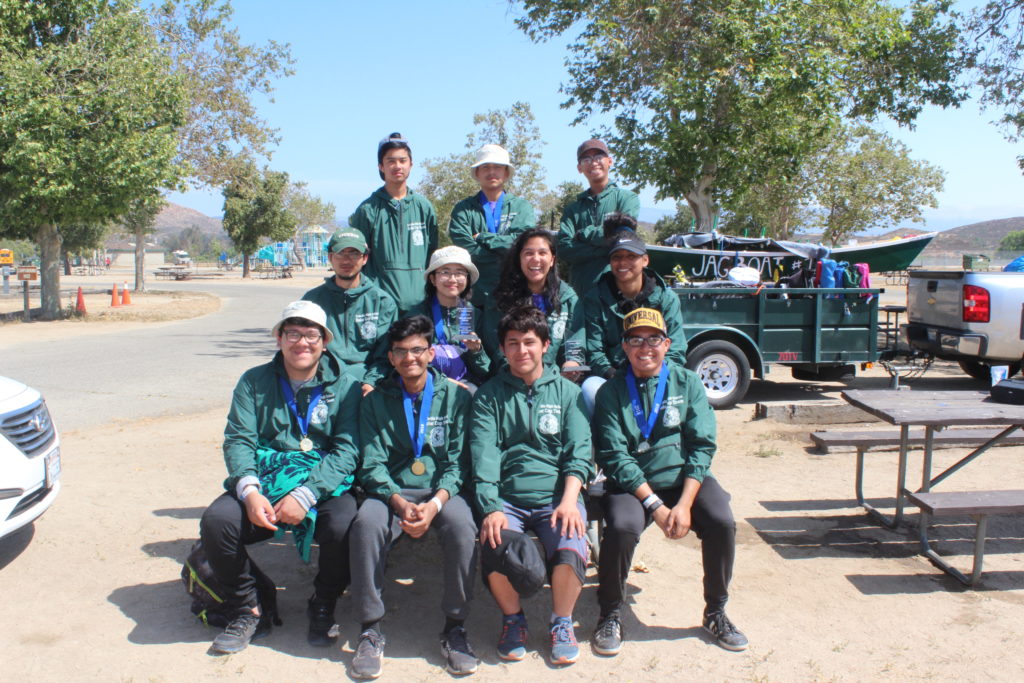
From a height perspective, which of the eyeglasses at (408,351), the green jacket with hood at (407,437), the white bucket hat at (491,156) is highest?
the white bucket hat at (491,156)

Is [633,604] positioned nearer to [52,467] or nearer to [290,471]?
[290,471]

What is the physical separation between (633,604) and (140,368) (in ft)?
33.9

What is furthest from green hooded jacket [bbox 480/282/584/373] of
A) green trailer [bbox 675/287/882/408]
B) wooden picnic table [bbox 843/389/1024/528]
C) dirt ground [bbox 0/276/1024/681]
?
green trailer [bbox 675/287/882/408]

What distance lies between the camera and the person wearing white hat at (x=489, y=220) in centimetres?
519

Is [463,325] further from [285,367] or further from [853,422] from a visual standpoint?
[853,422]

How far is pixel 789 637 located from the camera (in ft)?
12.1

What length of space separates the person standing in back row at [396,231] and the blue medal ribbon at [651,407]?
6.18 ft

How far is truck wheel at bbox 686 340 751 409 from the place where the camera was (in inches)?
348

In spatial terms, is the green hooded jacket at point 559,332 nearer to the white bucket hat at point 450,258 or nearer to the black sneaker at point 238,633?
the white bucket hat at point 450,258

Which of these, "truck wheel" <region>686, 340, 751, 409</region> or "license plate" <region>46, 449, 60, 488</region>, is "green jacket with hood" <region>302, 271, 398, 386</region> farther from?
"truck wheel" <region>686, 340, 751, 409</region>

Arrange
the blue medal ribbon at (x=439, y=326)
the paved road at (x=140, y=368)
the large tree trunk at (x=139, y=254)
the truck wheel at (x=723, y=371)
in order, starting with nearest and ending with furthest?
the blue medal ribbon at (x=439, y=326), the truck wheel at (x=723, y=371), the paved road at (x=140, y=368), the large tree trunk at (x=139, y=254)

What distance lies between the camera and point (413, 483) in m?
3.83

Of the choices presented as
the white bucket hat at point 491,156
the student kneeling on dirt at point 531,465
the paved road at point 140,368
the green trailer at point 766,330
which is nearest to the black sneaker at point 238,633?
the student kneeling on dirt at point 531,465

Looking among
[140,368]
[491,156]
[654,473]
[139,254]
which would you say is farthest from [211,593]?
[139,254]
